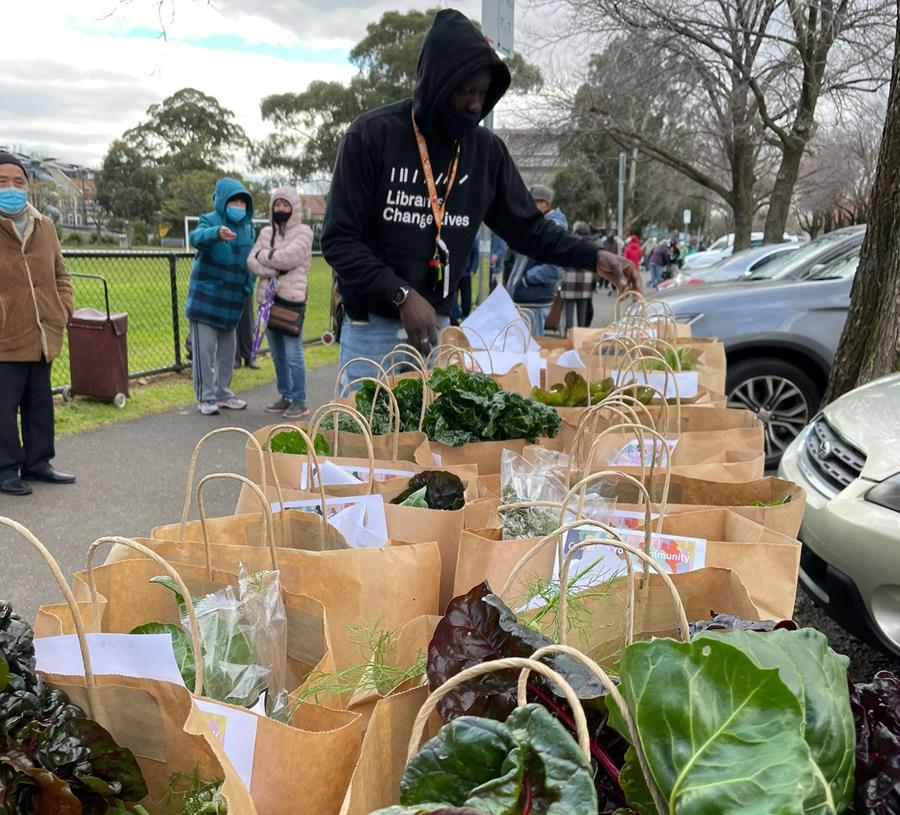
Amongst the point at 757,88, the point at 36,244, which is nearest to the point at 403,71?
the point at 757,88

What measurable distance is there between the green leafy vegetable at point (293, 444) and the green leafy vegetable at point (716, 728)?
1949 millimetres

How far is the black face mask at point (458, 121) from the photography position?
3.28 metres

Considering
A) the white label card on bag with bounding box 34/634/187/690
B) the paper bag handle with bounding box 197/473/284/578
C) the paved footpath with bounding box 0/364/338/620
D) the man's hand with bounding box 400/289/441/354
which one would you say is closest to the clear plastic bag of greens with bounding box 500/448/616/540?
the paper bag handle with bounding box 197/473/284/578

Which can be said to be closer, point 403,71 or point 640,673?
point 640,673

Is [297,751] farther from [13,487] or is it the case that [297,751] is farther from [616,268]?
[13,487]

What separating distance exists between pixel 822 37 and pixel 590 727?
14159 millimetres

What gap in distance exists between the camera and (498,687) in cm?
118

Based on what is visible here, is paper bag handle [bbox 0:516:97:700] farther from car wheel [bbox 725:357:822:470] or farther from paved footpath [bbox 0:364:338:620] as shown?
car wheel [bbox 725:357:822:470]

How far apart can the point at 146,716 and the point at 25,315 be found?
419 cm

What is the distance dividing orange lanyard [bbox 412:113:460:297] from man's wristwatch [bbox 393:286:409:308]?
16.7 inches

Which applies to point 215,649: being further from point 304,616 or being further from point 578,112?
point 578,112

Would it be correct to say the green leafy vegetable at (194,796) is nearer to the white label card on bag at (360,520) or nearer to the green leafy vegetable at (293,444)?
the white label card on bag at (360,520)

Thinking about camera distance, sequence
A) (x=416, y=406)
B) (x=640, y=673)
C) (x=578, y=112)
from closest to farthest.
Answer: (x=640, y=673)
(x=416, y=406)
(x=578, y=112)

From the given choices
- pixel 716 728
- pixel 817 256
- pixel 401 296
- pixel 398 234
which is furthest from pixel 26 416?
pixel 817 256
